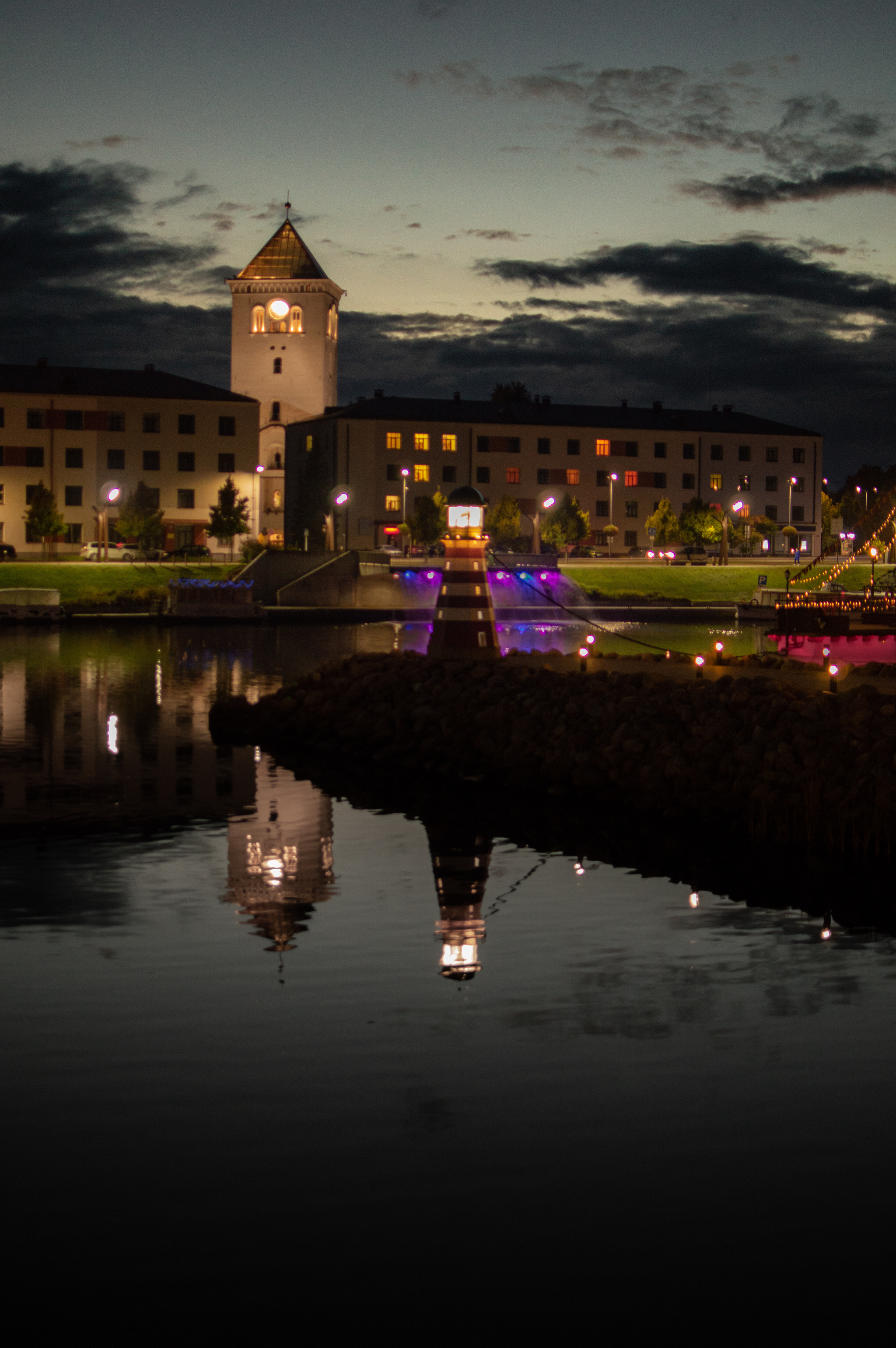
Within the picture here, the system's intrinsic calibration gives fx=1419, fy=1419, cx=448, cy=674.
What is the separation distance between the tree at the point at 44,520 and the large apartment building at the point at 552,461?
650 inches

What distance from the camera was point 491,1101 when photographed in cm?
800

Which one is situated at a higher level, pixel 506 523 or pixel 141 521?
pixel 506 523

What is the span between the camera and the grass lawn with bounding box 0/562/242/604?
221ft

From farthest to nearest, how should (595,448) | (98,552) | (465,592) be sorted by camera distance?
(595,448)
(98,552)
(465,592)

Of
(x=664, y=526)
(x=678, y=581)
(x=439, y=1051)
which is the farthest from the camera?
(x=664, y=526)

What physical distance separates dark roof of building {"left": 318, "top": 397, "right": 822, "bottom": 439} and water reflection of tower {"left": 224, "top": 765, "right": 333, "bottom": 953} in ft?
303

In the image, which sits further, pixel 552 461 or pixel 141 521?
pixel 552 461

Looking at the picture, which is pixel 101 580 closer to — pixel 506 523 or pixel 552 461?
pixel 506 523

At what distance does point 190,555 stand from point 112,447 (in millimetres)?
17749

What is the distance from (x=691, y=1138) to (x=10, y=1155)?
11.6 ft

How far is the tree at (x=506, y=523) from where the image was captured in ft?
338

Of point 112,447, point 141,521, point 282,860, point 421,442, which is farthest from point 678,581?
point 282,860

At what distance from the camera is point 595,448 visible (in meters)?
116

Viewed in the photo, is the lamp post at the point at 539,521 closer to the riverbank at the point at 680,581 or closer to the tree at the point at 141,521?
the riverbank at the point at 680,581
